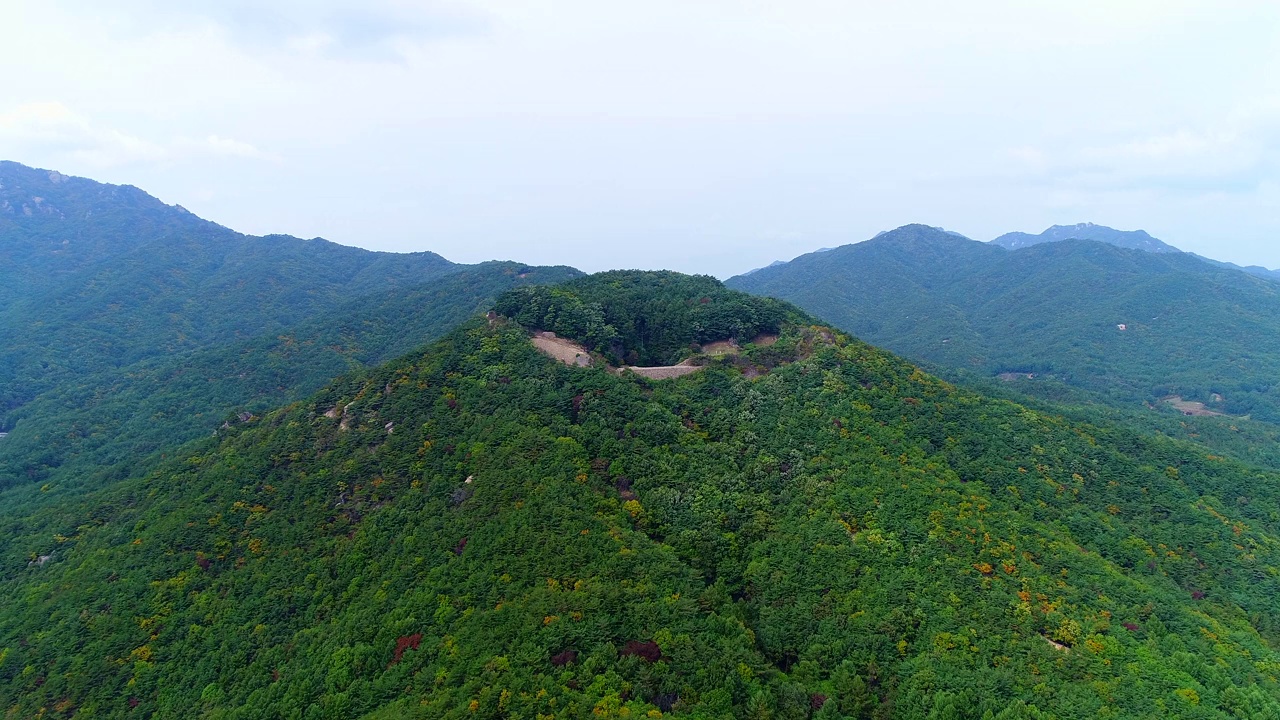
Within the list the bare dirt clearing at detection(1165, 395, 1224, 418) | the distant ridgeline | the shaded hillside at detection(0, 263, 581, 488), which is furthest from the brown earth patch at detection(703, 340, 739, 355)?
the bare dirt clearing at detection(1165, 395, 1224, 418)

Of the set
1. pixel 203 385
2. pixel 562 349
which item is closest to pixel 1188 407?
pixel 562 349

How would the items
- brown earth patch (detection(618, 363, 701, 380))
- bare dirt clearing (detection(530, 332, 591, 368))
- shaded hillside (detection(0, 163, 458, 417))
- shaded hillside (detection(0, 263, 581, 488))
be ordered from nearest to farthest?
bare dirt clearing (detection(530, 332, 591, 368)) < brown earth patch (detection(618, 363, 701, 380)) < shaded hillside (detection(0, 263, 581, 488)) < shaded hillside (detection(0, 163, 458, 417))

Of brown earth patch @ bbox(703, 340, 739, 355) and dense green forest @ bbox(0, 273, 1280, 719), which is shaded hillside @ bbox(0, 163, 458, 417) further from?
brown earth patch @ bbox(703, 340, 739, 355)

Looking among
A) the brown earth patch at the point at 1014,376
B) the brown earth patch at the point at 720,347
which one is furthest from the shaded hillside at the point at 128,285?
the brown earth patch at the point at 1014,376

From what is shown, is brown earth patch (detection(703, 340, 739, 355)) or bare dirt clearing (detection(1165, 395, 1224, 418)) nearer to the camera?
brown earth patch (detection(703, 340, 739, 355))

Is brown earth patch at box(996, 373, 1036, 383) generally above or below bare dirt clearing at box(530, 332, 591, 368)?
below

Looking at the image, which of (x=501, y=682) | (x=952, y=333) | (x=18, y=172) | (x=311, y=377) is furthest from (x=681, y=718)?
(x=18, y=172)

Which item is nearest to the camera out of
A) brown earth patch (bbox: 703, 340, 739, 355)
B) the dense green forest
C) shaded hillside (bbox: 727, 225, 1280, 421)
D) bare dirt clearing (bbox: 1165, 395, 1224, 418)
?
the dense green forest
